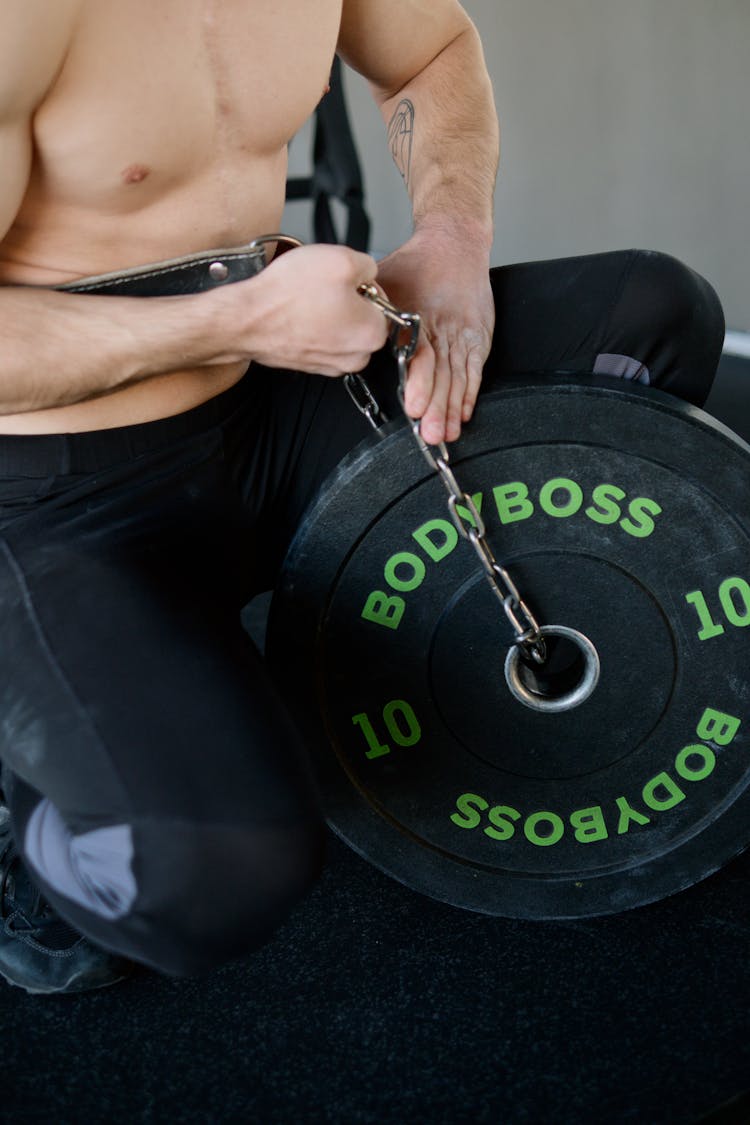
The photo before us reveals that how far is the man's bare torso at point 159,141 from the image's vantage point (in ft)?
3.21

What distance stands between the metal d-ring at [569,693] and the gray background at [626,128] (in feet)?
8.31

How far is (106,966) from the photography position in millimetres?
1207

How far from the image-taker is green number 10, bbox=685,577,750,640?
3.67ft

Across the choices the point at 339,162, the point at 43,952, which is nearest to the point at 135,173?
the point at 43,952

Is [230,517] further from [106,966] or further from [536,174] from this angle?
[536,174]

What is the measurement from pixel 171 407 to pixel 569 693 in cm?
49

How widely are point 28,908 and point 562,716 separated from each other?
2.06 ft

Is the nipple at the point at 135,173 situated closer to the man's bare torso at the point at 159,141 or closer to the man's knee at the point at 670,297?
the man's bare torso at the point at 159,141

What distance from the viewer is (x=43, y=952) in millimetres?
1223

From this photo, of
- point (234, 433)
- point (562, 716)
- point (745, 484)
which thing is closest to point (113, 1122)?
point (562, 716)

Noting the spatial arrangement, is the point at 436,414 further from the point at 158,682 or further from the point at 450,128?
the point at 450,128

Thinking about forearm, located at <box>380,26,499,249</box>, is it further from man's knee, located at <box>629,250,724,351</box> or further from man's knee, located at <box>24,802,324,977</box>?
man's knee, located at <box>24,802,324,977</box>

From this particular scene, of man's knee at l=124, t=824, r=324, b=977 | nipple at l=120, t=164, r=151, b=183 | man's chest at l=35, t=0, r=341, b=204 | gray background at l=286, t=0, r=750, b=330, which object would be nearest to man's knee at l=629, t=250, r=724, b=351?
man's chest at l=35, t=0, r=341, b=204

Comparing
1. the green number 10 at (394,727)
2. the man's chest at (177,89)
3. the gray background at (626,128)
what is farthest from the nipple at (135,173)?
the gray background at (626,128)
